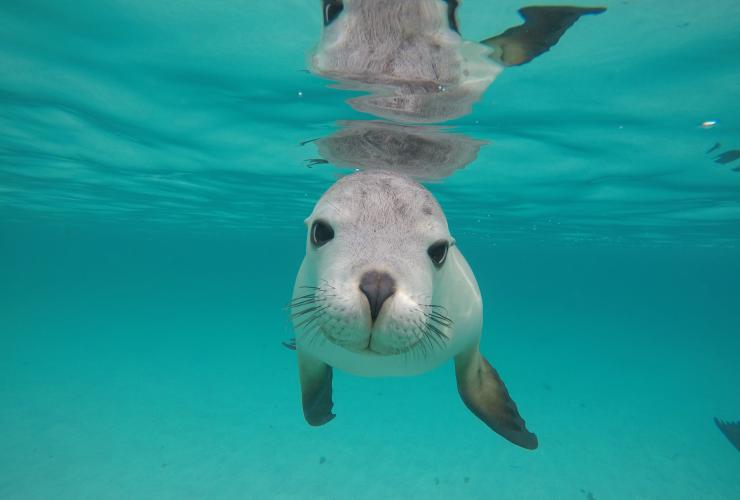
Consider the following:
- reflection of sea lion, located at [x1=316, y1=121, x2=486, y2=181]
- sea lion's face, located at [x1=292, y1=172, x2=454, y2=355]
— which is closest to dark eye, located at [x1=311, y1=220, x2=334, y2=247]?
sea lion's face, located at [x1=292, y1=172, x2=454, y2=355]

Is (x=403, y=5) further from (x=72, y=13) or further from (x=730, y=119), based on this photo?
(x=730, y=119)

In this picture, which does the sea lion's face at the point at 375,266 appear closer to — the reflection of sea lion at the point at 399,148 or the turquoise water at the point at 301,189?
the turquoise water at the point at 301,189

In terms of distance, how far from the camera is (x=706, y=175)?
10.6 m

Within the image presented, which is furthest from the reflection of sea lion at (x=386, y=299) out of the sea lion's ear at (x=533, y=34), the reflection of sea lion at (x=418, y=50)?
the sea lion's ear at (x=533, y=34)

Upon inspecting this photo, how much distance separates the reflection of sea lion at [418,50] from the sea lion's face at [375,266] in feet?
7.31

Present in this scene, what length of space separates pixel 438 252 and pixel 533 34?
371 centimetres

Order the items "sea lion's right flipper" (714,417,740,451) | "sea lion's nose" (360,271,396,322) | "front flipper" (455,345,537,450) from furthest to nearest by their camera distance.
Answer: "sea lion's right flipper" (714,417,740,451)
"front flipper" (455,345,537,450)
"sea lion's nose" (360,271,396,322)

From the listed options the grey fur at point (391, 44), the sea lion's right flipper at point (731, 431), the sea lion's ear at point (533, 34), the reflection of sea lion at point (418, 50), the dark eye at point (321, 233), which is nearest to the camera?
the dark eye at point (321, 233)

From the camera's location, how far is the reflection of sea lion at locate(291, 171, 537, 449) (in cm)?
183

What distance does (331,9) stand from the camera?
434cm

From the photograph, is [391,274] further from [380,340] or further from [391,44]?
[391,44]

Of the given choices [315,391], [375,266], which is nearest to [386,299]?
[375,266]

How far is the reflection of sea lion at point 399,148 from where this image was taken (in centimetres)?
764

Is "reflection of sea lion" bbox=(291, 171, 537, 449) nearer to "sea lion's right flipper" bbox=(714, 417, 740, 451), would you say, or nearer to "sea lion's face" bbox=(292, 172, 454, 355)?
"sea lion's face" bbox=(292, 172, 454, 355)
